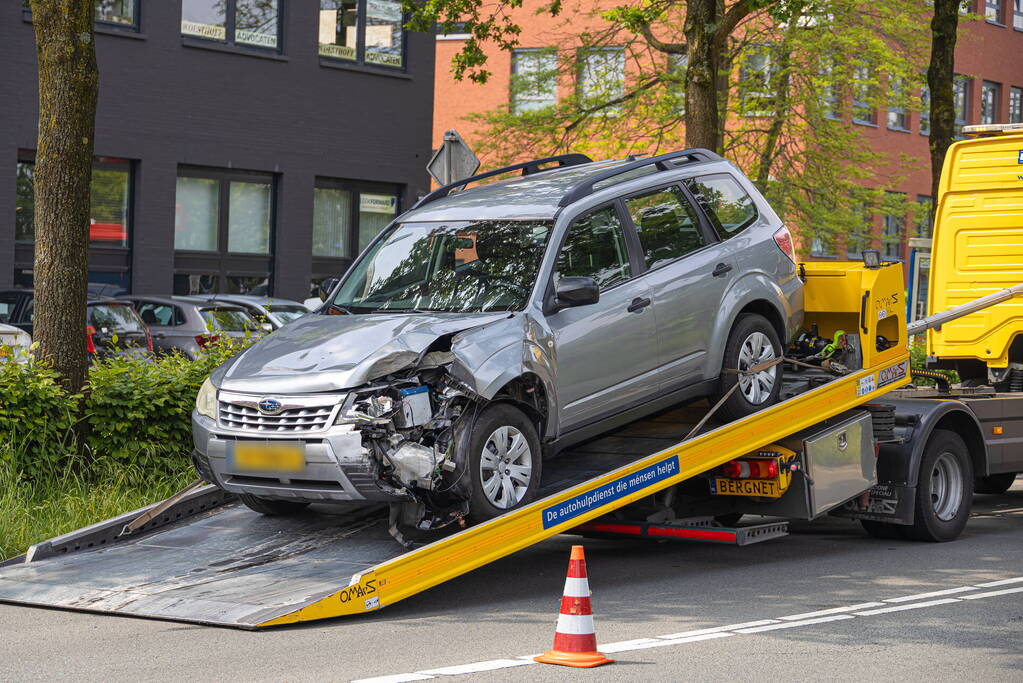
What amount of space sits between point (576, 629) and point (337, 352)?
2298 mm

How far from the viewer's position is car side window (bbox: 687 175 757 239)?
10383 mm

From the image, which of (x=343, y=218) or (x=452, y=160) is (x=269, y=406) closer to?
(x=452, y=160)

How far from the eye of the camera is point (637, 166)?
33.3 ft

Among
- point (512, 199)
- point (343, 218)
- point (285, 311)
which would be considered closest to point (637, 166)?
point (512, 199)

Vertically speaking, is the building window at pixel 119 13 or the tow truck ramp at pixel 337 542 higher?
the building window at pixel 119 13

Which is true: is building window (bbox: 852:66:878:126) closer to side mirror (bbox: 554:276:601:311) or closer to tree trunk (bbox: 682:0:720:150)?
tree trunk (bbox: 682:0:720:150)

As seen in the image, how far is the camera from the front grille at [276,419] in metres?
8.07

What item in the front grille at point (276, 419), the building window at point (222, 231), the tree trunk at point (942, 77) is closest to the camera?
the front grille at point (276, 419)

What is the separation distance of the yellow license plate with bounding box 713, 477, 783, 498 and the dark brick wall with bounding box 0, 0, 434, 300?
1717 cm

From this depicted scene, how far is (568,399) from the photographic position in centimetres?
889

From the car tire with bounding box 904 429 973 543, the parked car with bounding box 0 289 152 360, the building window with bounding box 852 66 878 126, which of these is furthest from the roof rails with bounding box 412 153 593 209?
the building window with bounding box 852 66 878 126

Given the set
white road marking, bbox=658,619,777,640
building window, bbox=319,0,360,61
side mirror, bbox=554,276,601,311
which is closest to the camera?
white road marking, bbox=658,619,777,640

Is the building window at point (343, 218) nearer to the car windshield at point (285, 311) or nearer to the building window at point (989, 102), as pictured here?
the car windshield at point (285, 311)

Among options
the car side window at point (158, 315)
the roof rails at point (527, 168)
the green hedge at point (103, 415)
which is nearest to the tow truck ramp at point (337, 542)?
the green hedge at point (103, 415)
